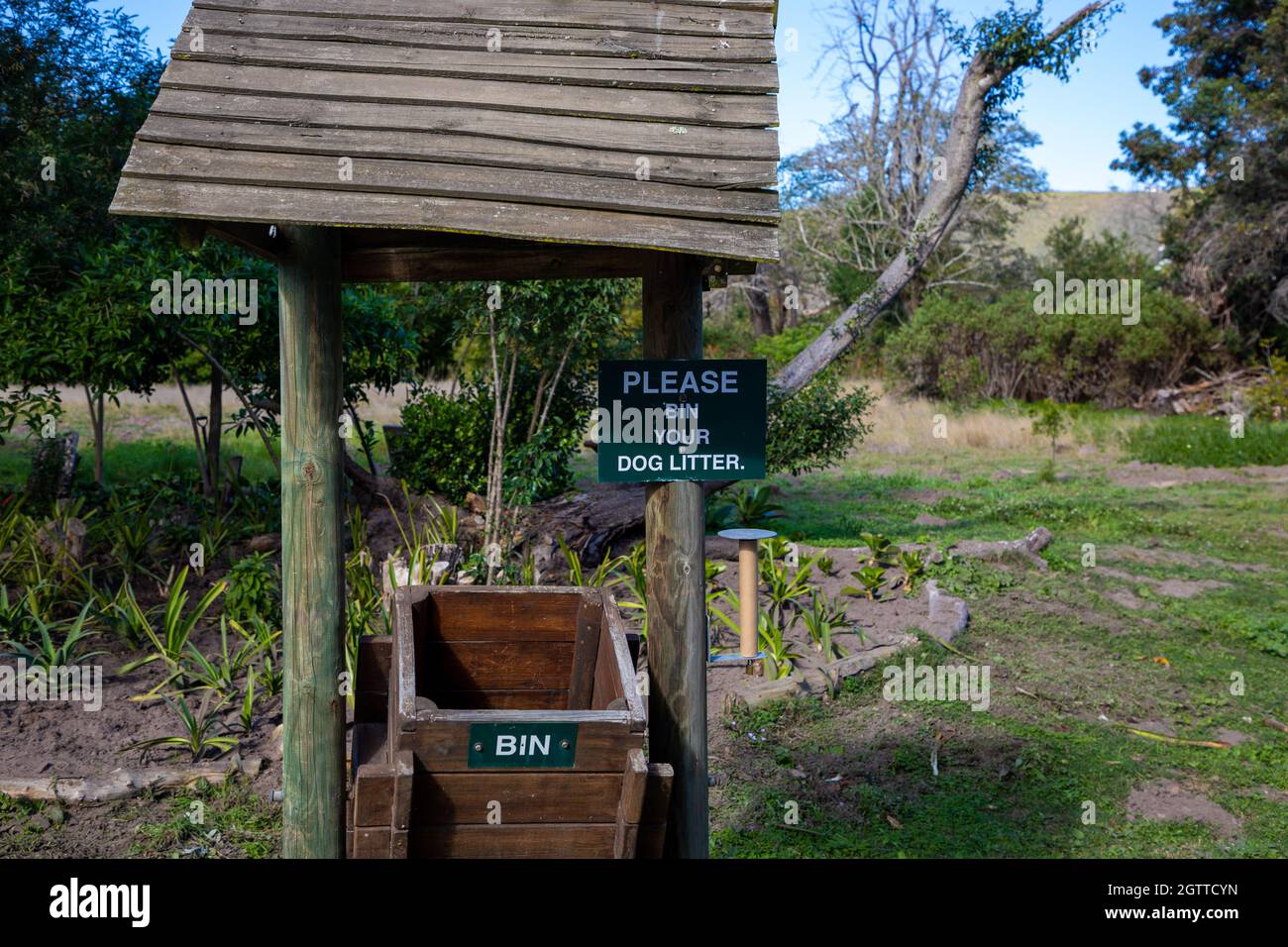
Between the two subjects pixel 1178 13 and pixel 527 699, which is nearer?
pixel 527 699

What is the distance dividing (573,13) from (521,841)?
2.63m

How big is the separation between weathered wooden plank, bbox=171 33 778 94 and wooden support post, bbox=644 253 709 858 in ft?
2.10

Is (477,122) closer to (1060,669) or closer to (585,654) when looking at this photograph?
(585,654)

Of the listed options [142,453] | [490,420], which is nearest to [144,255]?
[490,420]

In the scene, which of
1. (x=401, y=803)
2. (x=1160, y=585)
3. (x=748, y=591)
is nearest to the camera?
(x=401, y=803)

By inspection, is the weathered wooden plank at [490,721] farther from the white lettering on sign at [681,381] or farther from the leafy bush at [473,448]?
the leafy bush at [473,448]

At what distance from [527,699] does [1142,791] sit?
3128 mm

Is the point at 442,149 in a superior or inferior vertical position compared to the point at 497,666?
superior

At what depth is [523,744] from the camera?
10.7 ft

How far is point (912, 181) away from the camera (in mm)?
28797

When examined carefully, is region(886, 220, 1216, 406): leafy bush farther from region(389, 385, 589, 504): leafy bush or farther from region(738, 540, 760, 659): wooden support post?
region(738, 540, 760, 659): wooden support post

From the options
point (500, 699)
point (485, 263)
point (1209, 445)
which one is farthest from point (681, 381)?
point (1209, 445)

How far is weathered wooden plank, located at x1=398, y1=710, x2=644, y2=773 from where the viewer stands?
3.23 meters
